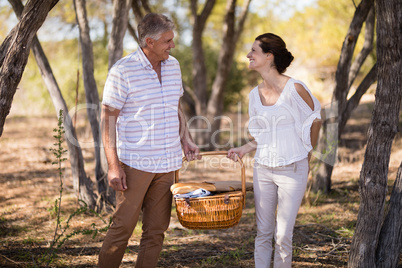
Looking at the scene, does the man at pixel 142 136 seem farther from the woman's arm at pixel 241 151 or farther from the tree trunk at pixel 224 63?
the tree trunk at pixel 224 63

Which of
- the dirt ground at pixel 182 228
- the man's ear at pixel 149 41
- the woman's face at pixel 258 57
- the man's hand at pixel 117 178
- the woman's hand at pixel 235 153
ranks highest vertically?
the man's ear at pixel 149 41

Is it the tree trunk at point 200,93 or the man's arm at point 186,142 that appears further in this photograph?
the tree trunk at point 200,93

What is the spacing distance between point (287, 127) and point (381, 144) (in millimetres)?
678

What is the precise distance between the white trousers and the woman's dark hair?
669 mm

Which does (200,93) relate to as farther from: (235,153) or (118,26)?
(235,153)

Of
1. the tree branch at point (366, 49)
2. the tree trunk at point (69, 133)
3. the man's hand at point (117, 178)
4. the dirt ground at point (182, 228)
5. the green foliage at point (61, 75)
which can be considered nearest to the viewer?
the man's hand at point (117, 178)

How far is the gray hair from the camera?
2.96 meters

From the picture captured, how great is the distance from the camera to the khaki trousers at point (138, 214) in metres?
3.01

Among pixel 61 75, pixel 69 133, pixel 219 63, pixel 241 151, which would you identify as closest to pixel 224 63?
pixel 219 63

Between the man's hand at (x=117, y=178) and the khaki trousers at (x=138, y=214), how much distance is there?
59 mm

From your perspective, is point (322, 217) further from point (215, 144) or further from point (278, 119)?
point (215, 144)

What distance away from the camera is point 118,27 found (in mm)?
5059

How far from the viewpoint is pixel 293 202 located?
117 inches

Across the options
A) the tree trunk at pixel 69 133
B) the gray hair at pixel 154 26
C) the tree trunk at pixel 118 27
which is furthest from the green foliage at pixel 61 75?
the gray hair at pixel 154 26
